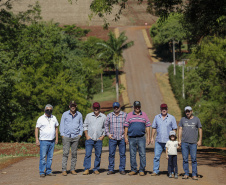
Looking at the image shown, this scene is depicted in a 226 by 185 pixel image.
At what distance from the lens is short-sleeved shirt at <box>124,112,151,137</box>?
12.3 m

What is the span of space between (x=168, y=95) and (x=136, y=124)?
64.3 meters

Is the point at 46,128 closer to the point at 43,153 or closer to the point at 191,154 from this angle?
the point at 43,153

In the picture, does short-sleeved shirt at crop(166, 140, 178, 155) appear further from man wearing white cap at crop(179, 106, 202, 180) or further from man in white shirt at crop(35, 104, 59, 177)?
man in white shirt at crop(35, 104, 59, 177)

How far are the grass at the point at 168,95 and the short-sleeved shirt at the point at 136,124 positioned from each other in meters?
53.3

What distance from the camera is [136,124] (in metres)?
12.3

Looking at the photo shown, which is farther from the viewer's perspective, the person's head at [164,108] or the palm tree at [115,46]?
the palm tree at [115,46]

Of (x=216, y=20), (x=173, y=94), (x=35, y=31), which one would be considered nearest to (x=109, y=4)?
(x=216, y=20)

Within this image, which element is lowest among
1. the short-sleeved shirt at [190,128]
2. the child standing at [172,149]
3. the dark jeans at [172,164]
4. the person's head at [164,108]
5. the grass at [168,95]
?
the grass at [168,95]

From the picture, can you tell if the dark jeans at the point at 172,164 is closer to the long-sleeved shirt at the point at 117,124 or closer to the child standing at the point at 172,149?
the child standing at the point at 172,149

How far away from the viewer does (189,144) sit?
40.9ft

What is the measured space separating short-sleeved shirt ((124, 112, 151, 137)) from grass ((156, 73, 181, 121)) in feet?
175

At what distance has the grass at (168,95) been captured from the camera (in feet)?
224

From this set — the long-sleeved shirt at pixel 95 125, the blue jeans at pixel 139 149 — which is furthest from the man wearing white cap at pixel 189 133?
the long-sleeved shirt at pixel 95 125

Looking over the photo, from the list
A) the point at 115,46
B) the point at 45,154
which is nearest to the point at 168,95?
the point at 115,46
